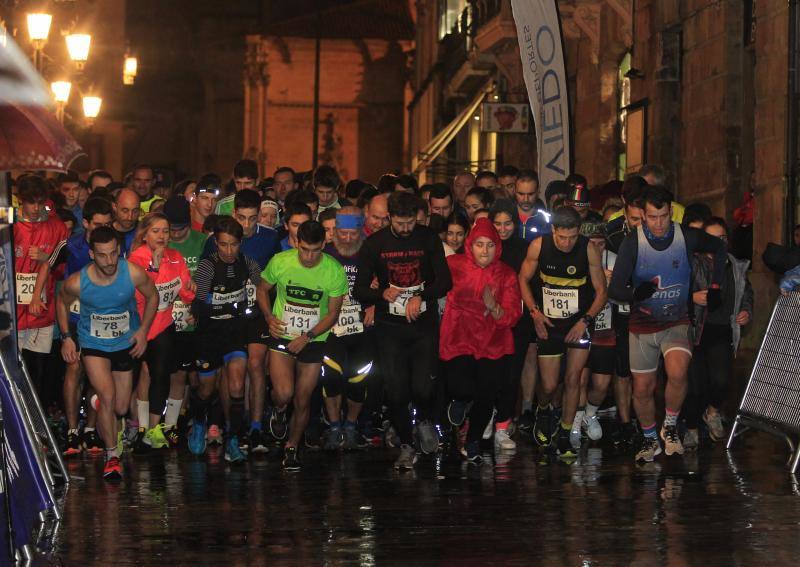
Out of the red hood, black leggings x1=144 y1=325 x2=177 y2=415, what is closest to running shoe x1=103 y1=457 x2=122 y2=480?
black leggings x1=144 y1=325 x2=177 y2=415

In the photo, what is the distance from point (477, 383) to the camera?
1226 cm

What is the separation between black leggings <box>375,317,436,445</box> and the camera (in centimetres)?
1204

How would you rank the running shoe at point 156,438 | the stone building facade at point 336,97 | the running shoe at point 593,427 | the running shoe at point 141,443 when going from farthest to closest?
the stone building facade at point 336,97 < the running shoe at point 593,427 < the running shoe at point 156,438 < the running shoe at point 141,443

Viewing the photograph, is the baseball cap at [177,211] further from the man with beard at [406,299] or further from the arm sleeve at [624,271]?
the arm sleeve at [624,271]

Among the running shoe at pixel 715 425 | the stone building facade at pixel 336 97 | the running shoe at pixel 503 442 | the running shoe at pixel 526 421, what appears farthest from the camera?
the stone building facade at pixel 336 97

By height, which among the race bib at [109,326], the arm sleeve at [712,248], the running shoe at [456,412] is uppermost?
the arm sleeve at [712,248]

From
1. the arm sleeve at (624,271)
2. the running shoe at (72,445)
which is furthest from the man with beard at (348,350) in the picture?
the arm sleeve at (624,271)

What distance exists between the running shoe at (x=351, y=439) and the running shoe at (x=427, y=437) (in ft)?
4.25

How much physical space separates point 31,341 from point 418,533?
18.0 feet

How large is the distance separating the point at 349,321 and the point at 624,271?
2.28m

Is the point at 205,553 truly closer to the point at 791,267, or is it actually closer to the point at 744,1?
the point at 791,267

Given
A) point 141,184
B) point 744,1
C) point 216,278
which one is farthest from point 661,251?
point 744,1

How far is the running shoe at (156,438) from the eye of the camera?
13.3 meters

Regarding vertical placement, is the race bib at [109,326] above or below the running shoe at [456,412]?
above
